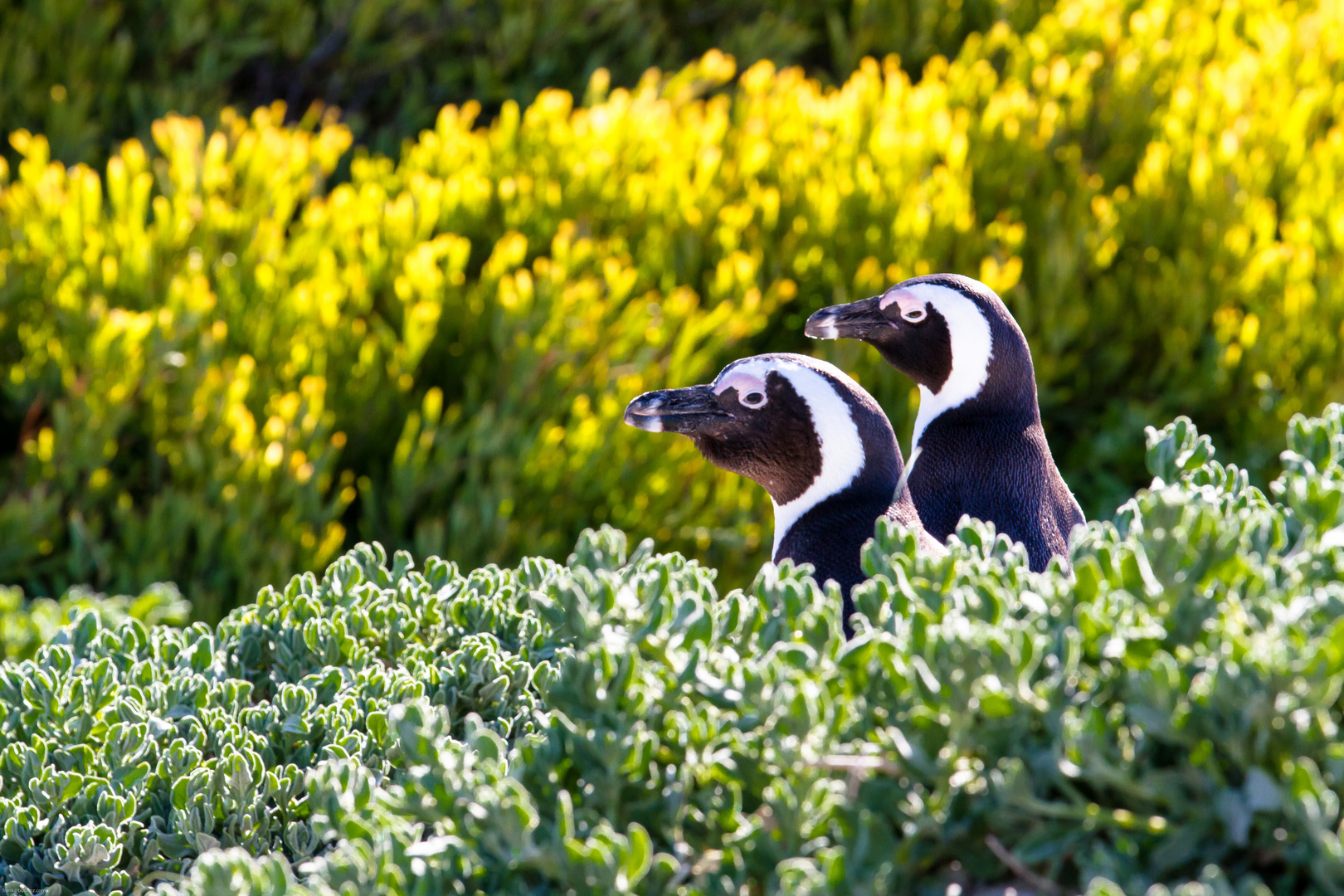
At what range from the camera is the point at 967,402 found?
2463 millimetres

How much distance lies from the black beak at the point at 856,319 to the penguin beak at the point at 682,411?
0.25 meters

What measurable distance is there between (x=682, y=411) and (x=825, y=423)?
0.79ft

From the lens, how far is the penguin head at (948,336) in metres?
2.43

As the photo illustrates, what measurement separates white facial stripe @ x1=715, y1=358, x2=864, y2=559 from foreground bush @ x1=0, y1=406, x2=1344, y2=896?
0.53m

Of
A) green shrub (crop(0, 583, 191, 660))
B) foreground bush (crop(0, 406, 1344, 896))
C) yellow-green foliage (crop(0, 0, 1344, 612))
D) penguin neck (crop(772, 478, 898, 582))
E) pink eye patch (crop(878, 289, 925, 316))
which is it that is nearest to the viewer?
foreground bush (crop(0, 406, 1344, 896))

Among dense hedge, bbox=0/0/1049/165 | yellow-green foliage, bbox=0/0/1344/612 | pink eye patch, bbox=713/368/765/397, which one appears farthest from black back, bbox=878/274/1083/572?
dense hedge, bbox=0/0/1049/165

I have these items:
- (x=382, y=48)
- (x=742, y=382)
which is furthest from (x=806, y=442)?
(x=382, y=48)

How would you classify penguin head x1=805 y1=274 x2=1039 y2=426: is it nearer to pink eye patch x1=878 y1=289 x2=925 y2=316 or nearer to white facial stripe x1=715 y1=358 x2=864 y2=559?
pink eye patch x1=878 y1=289 x2=925 y2=316

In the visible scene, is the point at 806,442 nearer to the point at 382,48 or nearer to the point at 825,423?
the point at 825,423

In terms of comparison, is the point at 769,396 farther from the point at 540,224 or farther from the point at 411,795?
the point at 540,224

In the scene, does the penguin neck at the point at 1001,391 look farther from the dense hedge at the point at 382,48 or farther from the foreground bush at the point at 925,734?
the dense hedge at the point at 382,48

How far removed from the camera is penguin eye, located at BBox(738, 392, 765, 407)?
92.4 inches

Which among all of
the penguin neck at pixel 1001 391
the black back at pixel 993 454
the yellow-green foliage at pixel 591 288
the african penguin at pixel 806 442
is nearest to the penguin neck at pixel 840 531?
the african penguin at pixel 806 442

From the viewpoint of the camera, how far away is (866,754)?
1418 mm
